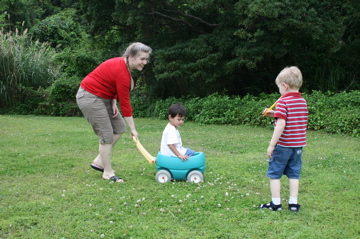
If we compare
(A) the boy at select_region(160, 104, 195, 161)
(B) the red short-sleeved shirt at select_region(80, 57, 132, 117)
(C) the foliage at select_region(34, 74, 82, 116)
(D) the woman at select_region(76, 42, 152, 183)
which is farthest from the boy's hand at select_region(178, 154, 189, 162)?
(C) the foliage at select_region(34, 74, 82, 116)

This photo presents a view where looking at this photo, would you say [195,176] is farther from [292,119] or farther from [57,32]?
[57,32]

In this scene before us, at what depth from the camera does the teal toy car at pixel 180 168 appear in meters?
4.58

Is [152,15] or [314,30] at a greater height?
[152,15]

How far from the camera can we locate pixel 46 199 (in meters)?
Answer: 4.01

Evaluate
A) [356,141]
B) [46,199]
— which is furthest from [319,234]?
[356,141]

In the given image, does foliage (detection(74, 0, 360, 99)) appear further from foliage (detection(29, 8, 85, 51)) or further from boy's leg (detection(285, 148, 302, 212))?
foliage (detection(29, 8, 85, 51))

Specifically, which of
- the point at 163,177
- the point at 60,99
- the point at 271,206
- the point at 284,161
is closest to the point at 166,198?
the point at 163,177

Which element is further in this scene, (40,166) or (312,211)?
(40,166)

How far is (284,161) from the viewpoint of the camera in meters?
3.55

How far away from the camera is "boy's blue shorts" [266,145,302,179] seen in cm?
353

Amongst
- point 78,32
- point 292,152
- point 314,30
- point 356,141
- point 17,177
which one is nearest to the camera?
point 292,152

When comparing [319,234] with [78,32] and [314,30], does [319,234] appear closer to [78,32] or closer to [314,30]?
[314,30]

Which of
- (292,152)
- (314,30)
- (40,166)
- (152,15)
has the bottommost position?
(40,166)

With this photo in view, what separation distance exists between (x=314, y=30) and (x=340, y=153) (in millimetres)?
5177
